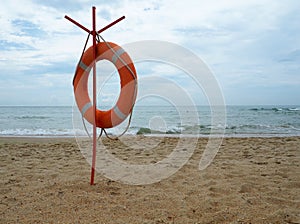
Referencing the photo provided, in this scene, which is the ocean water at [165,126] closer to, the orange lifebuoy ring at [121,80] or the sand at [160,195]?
the orange lifebuoy ring at [121,80]

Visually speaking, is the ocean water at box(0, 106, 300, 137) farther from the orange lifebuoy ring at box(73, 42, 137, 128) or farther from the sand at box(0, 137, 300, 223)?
the sand at box(0, 137, 300, 223)

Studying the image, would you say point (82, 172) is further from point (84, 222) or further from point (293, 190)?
point (293, 190)

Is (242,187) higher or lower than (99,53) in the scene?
lower

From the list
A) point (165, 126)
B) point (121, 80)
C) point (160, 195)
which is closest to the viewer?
point (160, 195)

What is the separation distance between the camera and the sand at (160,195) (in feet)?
6.71

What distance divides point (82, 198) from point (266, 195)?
5.28 feet

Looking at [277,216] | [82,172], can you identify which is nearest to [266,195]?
[277,216]

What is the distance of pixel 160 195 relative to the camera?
2.52m

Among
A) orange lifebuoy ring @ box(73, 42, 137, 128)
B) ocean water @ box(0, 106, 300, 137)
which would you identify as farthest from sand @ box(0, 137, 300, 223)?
ocean water @ box(0, 106, 300, 137)

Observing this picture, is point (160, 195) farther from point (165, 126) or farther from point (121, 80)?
point (165, 126)

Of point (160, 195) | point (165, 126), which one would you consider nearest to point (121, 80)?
point (160, 195)

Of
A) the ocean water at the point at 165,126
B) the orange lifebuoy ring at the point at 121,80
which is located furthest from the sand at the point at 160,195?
the ocean water at the point at 165,126

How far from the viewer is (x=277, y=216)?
1990 mm

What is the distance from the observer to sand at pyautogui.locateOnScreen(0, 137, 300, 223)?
2.04 meters
